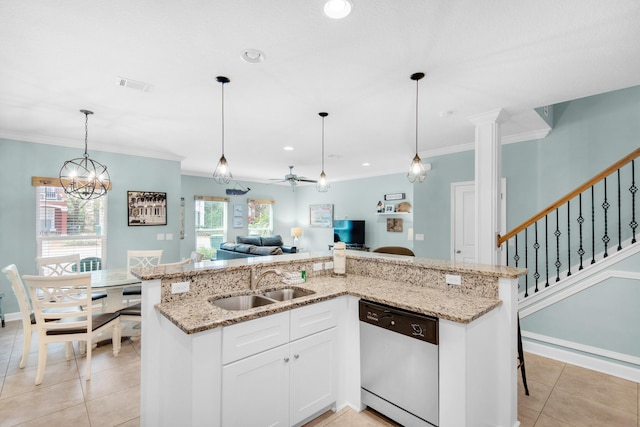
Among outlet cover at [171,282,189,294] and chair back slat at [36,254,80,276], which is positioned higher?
outlet cover at [171,282,189,294]

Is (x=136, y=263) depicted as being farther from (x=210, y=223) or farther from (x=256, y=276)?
(x=210, y=223)

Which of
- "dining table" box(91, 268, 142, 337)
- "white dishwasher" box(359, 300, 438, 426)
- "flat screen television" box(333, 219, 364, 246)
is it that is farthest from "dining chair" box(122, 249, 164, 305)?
"flat screen television" box(333, 219, 364, 246)

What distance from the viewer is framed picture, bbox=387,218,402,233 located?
24.5 feet

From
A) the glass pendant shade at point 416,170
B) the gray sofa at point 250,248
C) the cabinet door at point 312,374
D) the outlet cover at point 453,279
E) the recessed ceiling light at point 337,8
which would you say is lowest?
the cabinet door at point 312,374

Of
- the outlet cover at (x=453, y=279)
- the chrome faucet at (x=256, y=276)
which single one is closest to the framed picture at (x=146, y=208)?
the chrome faucet at (x=256, y=276)

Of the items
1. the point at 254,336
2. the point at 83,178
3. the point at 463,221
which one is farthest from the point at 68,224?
the point at 463,221

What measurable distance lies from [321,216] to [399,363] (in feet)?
24.1

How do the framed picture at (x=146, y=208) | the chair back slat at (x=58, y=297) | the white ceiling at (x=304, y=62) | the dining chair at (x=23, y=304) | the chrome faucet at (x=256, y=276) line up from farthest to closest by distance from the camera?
1. the framed picture at (x=146, y=208)
2. the dining chair at (x=23, y=304)
3. the chair back slat at (x=58, y=297)
4. the chrome faucet at (x=256, y=276)
5. the white ceiling at (x=304, y=62)

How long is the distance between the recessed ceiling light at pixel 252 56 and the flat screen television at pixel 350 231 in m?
6.20

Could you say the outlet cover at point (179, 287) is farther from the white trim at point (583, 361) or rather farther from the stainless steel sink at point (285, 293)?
the white trim at point (583, 361)

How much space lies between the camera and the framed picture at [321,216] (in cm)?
907

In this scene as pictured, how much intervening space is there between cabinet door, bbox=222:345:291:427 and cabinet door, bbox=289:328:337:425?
6cm

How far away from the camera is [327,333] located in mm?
2156

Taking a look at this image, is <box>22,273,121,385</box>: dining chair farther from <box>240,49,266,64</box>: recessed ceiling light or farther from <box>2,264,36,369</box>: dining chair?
<box>240,49,266,64</box>: recessed ceiling light
